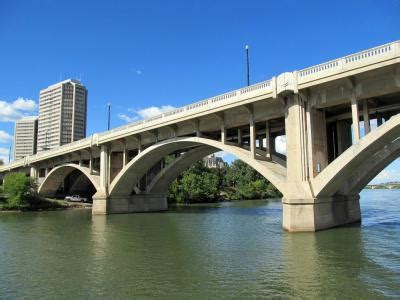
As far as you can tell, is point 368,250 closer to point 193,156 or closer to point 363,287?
point 363,287

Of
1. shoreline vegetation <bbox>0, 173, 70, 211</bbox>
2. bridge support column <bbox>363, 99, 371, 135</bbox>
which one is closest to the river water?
bridge support column <bbox>363, 99, 371, 135</bbox>

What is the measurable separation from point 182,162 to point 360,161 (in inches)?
992

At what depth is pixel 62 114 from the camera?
16338cm

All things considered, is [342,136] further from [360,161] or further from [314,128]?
[360,161]

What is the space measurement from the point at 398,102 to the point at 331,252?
38.6 ft

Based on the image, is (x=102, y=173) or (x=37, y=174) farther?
(x=37, y=174)

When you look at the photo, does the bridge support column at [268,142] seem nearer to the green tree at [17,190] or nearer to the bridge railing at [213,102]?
the bridge railing at [213,102]

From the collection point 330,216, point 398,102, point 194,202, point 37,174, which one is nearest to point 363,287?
point 330,216

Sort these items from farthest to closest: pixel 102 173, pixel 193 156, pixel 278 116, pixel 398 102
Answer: pixel 102 173 → pixel 193 156 → pixel 278 116 → pixel 398 102

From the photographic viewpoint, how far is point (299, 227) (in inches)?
914

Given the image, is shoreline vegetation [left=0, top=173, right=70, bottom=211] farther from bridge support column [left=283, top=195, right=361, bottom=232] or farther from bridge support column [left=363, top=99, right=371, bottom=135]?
bridge support column [left=363, top=99, right=371, bottom=135]

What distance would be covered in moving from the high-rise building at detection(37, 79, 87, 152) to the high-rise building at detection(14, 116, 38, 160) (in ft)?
32.3

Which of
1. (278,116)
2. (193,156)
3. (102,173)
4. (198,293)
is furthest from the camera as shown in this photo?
(102,173)

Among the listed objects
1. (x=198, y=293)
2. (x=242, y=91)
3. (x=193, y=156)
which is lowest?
(x=198, y=293)
